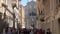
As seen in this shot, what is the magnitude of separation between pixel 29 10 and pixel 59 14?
62.8 metres

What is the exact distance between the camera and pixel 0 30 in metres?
21.1

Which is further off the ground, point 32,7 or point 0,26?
point 32,7

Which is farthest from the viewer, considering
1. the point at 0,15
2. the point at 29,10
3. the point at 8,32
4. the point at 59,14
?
the point at 29,10

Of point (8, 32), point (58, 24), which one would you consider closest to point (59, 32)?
point (58, 24)

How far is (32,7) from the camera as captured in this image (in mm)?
79500

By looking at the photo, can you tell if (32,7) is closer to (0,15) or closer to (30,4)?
(30,4)

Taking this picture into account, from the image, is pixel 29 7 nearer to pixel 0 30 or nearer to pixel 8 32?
pixel 0 30

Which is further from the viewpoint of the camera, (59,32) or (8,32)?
(59,32)

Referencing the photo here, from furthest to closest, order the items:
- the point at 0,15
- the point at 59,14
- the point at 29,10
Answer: the point at 29,10 → the point at 0,15 → the point at 59,14

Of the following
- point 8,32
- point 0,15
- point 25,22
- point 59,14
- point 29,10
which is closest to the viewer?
point 8,32

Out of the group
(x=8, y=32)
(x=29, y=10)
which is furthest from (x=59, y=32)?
(x=29, y=10)

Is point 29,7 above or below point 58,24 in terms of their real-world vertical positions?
above

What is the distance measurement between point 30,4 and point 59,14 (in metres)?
66.4

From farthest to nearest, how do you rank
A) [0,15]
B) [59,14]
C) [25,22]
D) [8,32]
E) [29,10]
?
[29,10]
[25,22]
[0,15]
[59,14]
[8,32]
